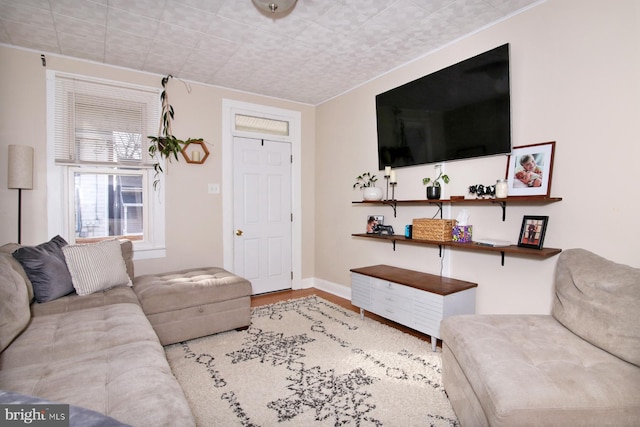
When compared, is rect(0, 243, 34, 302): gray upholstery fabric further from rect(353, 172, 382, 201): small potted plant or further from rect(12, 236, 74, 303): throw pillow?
rect(353, 172, 382, 201): small potted plant

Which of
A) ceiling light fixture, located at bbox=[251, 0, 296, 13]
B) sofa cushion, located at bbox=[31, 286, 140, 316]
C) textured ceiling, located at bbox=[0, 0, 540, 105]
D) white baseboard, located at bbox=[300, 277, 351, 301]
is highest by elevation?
textured ceiling, located at bbox=[0, 0, 540, 105]

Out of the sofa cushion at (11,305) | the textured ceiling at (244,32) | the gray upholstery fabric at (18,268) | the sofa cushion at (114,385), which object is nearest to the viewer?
the sofa cushion at (114,385)

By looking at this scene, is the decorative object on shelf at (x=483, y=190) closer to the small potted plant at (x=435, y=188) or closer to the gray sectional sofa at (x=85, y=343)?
the small potted plant at (x=435, y=188)

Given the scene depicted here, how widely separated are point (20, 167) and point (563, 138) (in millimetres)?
4381

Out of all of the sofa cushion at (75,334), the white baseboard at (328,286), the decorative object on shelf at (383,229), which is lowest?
the white baseboard at (328,286)

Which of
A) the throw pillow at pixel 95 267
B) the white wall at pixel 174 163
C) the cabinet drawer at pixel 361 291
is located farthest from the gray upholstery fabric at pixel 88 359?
the cabinet drawer at pixel 361 291

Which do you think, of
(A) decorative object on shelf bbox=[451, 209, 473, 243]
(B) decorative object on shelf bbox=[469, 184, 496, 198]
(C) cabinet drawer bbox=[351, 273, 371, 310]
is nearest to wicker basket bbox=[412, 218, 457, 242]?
(A) decorative object on shelf bbox=[451, 209, 473, 243]

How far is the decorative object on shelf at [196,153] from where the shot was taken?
3.82 m

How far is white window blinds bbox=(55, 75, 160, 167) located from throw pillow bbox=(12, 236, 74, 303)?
127 cm

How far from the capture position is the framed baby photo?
2355mm

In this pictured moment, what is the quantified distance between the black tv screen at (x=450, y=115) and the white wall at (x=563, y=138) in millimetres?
100

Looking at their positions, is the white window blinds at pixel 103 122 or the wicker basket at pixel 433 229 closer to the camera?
the wicker basket at pixel 433 229

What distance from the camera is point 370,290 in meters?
3.25

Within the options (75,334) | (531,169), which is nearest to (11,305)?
(75,334)
